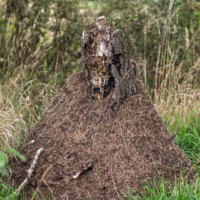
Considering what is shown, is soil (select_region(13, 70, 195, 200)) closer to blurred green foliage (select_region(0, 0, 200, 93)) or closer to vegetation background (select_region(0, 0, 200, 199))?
vegetation background (select_region(0, 0, 200, 199))

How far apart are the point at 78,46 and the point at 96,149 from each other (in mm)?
3758

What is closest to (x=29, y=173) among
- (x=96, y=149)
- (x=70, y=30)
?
(x=96, y=149)

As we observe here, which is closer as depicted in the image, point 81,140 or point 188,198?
point 188,198

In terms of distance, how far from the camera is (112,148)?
96.8 inches

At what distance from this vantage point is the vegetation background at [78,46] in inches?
158

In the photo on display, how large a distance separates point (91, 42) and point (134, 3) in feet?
8.84

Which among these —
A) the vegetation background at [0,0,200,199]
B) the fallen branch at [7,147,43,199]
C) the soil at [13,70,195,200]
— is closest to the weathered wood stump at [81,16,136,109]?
the soil at [13,70,195,200]

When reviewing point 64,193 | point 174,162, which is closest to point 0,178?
point 64,193

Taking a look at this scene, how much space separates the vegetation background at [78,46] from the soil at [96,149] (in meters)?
1.12

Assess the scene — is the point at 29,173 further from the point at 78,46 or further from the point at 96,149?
the point at 78,46

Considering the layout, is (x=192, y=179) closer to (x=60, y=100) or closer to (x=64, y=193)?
(x=64, y=193)

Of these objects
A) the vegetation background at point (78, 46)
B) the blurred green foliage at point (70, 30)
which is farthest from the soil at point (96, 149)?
the blurred green foliage at point (70, 30)

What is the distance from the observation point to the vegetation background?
401cm

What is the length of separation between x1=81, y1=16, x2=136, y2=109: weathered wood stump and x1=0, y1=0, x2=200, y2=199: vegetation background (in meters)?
1.45
